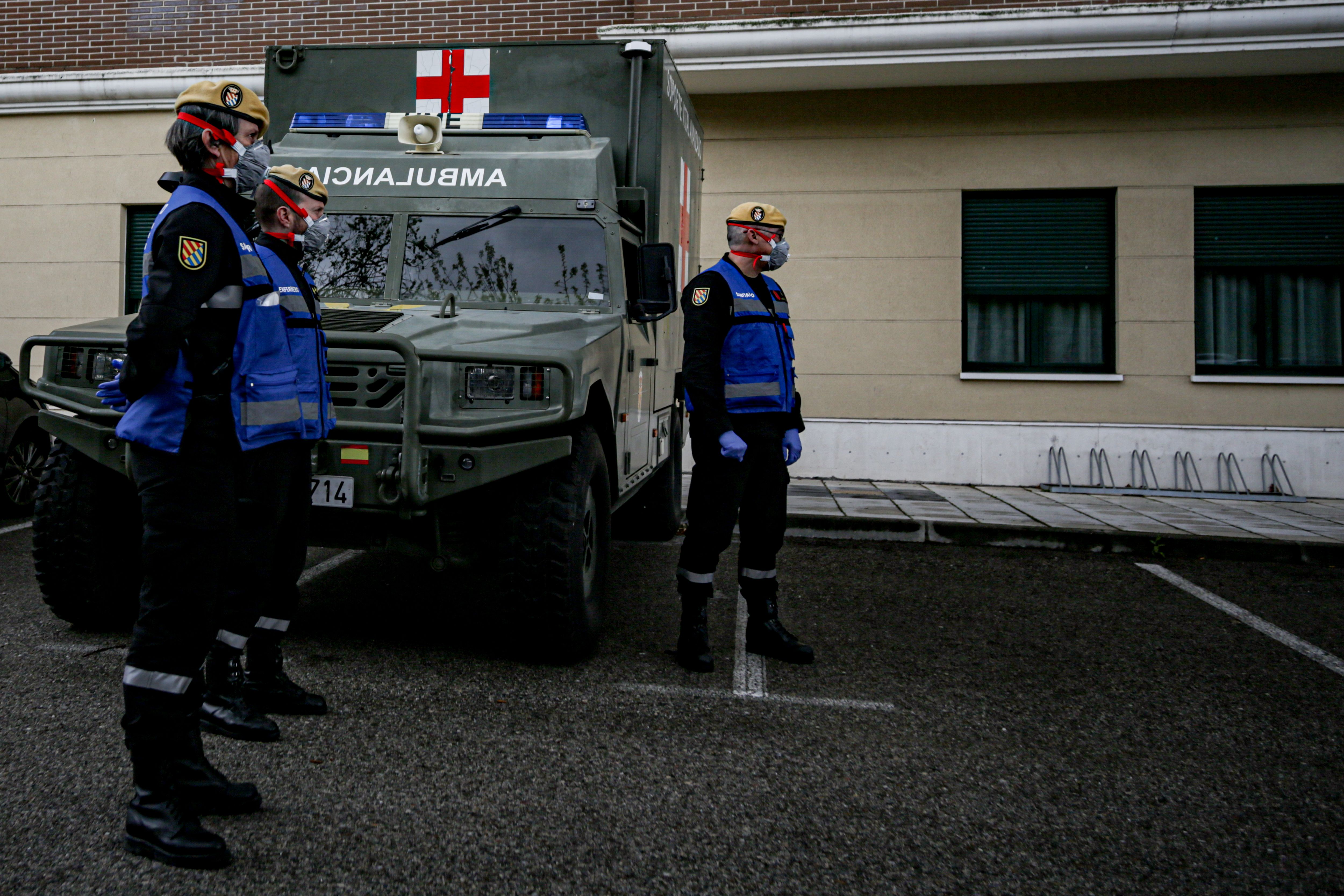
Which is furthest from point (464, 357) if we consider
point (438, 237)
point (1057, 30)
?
point (1057, 30)

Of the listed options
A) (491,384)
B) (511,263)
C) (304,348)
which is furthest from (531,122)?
(304,348)

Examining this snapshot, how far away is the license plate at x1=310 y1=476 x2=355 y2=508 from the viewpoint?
3.79m

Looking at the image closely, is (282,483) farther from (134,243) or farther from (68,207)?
(68,207)

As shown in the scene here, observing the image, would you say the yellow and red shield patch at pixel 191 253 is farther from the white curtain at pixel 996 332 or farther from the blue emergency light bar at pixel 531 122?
the white curtain at pixel 996 332

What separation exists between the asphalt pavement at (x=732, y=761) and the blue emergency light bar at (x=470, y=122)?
2628 millimetres

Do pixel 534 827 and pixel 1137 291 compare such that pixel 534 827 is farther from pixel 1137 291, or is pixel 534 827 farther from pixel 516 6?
pixel 516 6

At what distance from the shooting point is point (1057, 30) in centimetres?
975

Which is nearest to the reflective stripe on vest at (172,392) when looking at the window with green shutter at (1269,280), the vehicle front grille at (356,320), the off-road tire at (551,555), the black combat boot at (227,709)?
the black combat boot at (227,709)

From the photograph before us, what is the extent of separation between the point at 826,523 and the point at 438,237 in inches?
164

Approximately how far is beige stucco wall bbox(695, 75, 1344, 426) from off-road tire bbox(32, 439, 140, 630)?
25.4 ft

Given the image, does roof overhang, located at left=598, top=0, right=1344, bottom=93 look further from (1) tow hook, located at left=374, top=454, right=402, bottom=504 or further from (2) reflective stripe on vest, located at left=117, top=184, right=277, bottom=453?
(2) reflective stripe on vest, located at left=117, top=184, right=277, bottom=453

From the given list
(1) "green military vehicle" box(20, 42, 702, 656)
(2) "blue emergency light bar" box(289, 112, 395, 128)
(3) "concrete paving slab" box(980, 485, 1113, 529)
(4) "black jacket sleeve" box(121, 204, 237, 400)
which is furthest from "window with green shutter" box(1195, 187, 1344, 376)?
(4) "black jacket sleeve" box(121, 204, 237, 400)

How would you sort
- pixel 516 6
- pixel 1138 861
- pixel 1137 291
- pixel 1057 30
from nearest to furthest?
pixel 1138 861
pixel 1057 30
pixel 1137 291
pixel 516 6

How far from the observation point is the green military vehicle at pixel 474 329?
384 cm
